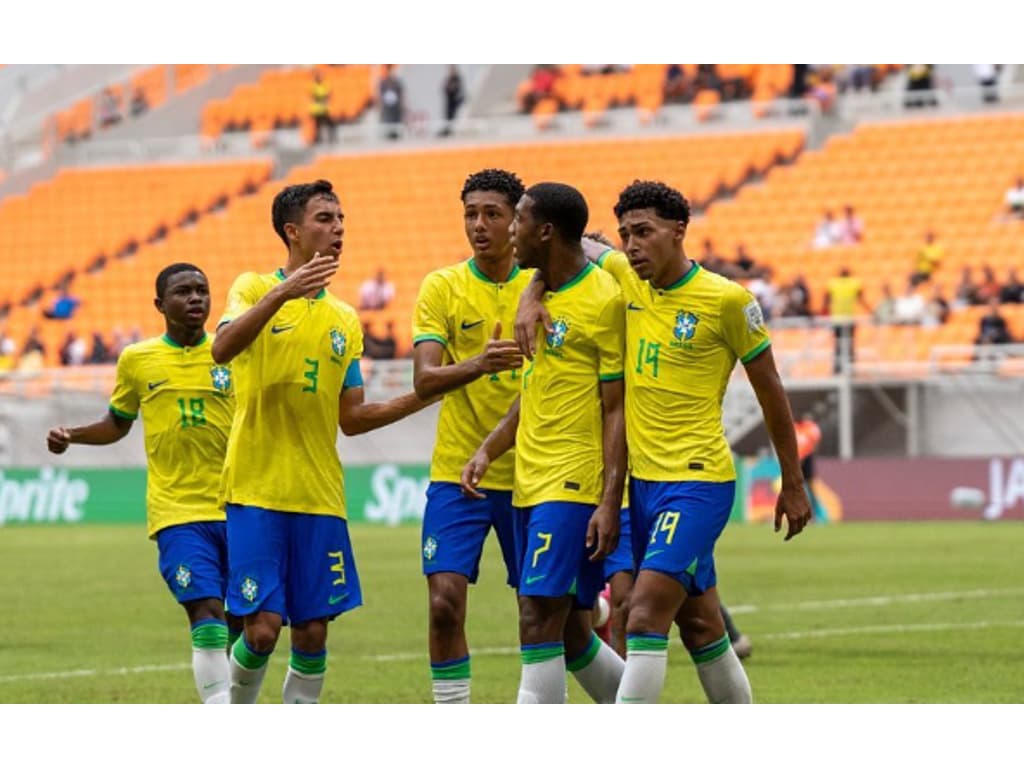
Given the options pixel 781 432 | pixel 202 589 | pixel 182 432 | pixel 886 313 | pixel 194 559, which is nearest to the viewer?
pixel 781 432

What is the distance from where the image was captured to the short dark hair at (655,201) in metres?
8.55

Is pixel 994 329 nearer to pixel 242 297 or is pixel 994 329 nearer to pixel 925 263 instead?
pixel 925 263

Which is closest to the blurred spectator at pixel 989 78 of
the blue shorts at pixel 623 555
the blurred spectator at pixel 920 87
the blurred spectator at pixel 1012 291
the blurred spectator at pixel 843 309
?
the blurred spectator at pixel 920 87

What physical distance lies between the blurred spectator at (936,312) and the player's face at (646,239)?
2448cm

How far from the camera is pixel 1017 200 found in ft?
116

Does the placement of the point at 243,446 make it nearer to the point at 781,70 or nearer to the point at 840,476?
the point at 840,476

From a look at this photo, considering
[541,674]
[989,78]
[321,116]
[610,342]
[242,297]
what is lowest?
[541,674]

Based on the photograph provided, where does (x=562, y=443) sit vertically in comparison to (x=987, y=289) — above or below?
above

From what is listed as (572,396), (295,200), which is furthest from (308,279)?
(572,396)

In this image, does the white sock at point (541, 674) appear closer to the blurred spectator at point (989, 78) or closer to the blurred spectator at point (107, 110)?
the blurred spectator at point (989, 78)

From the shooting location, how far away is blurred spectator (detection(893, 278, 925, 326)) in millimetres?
32412

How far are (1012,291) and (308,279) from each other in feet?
83.3

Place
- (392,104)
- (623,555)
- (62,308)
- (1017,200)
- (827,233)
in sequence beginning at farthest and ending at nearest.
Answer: (392,104) < (62,308) < (827,233) < (1017,200) < (623,555)

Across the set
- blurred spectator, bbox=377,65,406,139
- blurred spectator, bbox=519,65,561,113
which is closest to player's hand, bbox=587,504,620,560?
blurred spectator, bbox=519,65,561,113
